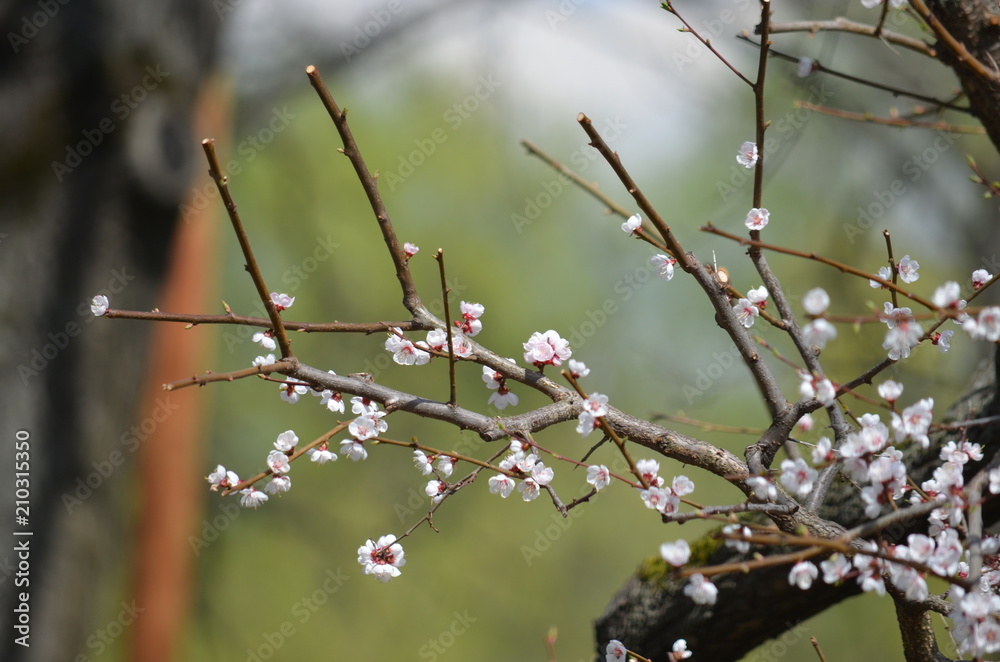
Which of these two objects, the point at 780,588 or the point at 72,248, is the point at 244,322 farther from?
the point at 72,248

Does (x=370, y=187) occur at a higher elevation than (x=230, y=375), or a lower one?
higher

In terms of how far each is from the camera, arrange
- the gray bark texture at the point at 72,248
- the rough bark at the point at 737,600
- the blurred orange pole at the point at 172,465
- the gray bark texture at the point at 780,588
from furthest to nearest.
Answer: the blurred orange pole at the point at 172,465, the gray bark texture at the point at 72,248, the rough bark at the point at 737,600, the gray bark texture at the point at 780,588

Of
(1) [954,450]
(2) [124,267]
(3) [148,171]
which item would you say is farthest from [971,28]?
(2) [124,267]

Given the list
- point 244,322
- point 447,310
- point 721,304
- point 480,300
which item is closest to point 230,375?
point 244,322

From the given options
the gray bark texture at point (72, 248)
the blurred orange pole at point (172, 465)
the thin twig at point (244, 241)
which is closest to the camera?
the thin twig at point (244, 241)

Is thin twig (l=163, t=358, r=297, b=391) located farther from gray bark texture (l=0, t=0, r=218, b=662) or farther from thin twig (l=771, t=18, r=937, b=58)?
gray bark texture (l=0, t=0, r=218, b=662)

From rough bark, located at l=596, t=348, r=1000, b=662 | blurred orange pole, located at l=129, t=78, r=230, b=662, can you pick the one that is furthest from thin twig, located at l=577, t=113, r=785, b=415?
blurred orange pole, located at l=129, t=78, r=230, b=662

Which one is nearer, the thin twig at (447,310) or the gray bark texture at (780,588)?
the thin twig at (447,310)

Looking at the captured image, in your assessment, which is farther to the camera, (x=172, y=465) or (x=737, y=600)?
(x=172, y=465)

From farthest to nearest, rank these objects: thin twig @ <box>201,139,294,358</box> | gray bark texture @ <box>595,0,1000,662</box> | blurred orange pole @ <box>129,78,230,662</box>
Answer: blurred orange pole @ <box>129,78,230,662</box>, gray bark texture @ <box>595,0,1000,662</box>, thin twig @ <box>201,139,294,358</box>

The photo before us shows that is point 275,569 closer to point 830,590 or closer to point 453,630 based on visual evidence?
point 453,630

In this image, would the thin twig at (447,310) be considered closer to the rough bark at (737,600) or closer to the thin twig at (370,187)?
the thin twig at (370,187)

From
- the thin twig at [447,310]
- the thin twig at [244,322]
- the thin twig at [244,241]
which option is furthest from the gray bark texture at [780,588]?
the thin twig at [244,241]
